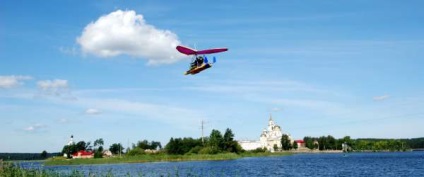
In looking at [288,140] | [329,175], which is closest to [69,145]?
[288,140]

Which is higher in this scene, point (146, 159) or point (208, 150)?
point (208, 150)

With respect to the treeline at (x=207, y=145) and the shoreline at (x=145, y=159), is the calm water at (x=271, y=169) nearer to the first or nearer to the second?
the shoreline at (x=145, y=159)

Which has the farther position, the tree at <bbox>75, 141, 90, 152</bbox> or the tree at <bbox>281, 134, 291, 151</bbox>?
the tree at <bbox>281, 134, 291, 151</bbox>

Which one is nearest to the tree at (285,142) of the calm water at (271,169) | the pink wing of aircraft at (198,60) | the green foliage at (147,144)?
the green foliage at (147,144)

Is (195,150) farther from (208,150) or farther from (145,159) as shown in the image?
(145,159)

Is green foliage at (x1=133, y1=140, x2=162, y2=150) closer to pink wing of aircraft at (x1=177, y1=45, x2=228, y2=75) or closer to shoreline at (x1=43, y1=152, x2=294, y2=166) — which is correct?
shoreline at (x1=43, y1=152, x2=294, y2=166)

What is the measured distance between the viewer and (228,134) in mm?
133125

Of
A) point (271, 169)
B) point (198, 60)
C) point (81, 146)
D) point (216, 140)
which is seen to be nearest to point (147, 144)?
point (81, 146)

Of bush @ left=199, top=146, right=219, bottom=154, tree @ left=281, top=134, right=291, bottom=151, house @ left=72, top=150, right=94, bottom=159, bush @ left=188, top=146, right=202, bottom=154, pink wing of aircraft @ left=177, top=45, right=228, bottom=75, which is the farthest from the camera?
tree @ left=281, top=134, right=291, bottom=151

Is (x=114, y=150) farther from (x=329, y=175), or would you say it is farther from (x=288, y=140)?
(x=329, y=175)

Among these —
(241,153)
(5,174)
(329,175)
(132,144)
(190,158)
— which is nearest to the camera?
(5,174)

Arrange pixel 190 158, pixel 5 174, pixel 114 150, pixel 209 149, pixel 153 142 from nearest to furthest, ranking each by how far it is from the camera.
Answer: pixel 5 174, pixel 190 158, pixel 209 149, pixel 114 150, pixel 153 142

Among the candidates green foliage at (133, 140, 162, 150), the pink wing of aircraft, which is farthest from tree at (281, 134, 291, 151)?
the pink wing of aircraft

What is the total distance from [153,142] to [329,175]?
15185cm
